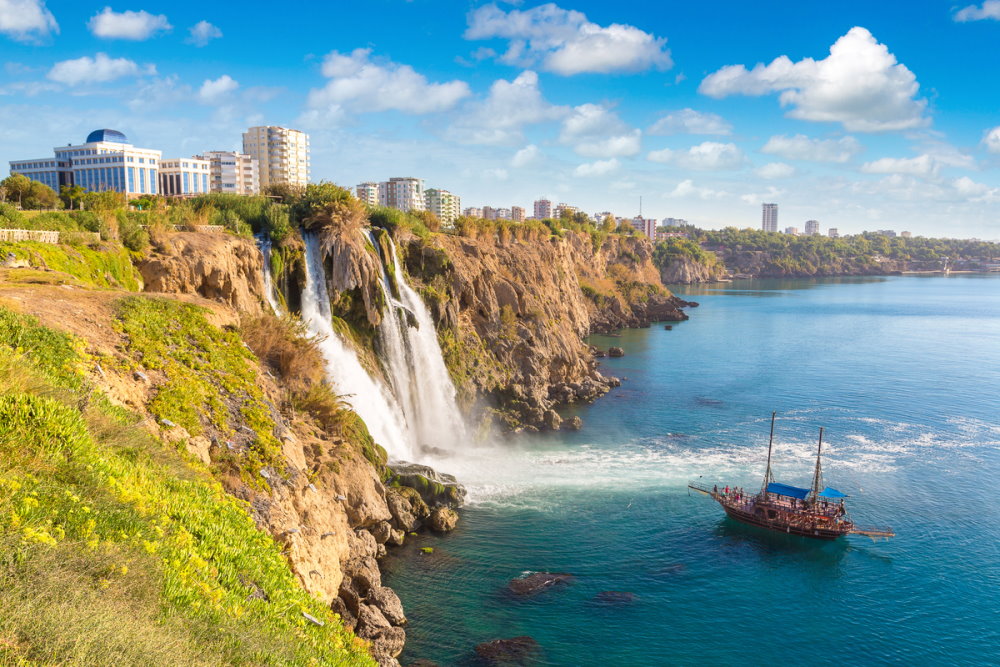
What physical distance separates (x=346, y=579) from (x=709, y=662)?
12110 mm

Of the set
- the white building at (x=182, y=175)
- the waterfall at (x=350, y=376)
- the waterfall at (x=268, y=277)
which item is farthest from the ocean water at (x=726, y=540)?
the white building at (x=182, y=175)

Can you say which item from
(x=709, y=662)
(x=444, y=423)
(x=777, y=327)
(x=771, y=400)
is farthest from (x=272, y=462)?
(x=777, y=327)

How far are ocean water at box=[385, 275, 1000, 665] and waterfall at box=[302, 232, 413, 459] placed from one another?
4180 millimetres

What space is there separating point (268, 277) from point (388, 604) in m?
19.6

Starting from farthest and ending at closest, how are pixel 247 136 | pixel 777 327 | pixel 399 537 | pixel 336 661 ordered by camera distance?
pixel 247 136, pixel 777 327, pixel 399 537, pixel 336 661

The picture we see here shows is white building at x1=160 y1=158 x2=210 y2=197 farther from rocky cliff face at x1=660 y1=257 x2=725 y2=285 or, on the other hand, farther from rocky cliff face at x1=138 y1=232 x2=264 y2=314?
rocky cliff face at x1=660 y1=257 x2=725 y2=285

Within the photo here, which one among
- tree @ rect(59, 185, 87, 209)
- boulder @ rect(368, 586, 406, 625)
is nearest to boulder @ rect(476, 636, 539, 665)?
boulder @ rect(368, 586, 406, 625)

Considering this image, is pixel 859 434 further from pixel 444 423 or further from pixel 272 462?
pixel 272 462

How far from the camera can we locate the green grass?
24.7 metres

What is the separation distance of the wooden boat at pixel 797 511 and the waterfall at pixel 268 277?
24.0 m

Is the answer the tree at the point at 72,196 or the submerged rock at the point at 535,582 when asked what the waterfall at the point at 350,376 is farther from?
the tree at the point at 72,196

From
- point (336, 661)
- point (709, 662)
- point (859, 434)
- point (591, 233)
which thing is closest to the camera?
point (336, 661)

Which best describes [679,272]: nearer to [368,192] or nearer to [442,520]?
[368,192]

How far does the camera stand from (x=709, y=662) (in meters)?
22.2
